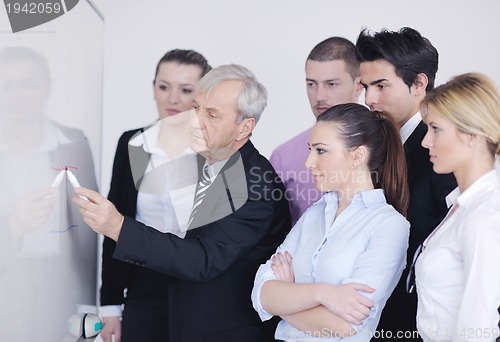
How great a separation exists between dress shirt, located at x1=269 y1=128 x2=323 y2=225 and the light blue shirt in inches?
21.3

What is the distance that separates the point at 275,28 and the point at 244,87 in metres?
1.49

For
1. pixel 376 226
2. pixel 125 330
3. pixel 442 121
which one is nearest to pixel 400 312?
pixel 376 226

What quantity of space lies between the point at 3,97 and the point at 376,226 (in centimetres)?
100

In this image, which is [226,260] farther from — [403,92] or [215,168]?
[403,92]

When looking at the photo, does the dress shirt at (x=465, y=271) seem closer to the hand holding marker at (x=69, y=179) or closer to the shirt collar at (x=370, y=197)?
the shirt collar at (x=370, y=197)

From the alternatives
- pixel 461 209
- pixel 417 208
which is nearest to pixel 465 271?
pixel 461 209

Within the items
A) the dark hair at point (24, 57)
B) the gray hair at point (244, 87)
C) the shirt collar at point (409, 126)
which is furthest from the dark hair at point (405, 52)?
the dark hair at point (24, 57)

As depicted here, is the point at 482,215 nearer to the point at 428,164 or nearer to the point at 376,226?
the point at 376,226

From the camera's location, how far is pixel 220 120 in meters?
2.22

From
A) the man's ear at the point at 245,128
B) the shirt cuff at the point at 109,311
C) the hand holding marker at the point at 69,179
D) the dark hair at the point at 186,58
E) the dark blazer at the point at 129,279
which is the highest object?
the dark hair at the point at 186,58

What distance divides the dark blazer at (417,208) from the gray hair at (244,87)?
19.8 inches

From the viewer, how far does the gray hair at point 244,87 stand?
223cm

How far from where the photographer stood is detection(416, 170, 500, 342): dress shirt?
5.06ft

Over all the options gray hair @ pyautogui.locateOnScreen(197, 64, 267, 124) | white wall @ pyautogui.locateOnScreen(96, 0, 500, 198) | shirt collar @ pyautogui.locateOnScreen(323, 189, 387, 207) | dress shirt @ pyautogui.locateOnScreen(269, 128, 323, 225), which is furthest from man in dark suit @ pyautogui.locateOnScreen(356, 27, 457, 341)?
white wall @ pyautogui.locateOnScreen(96, 0, 500, 198)
